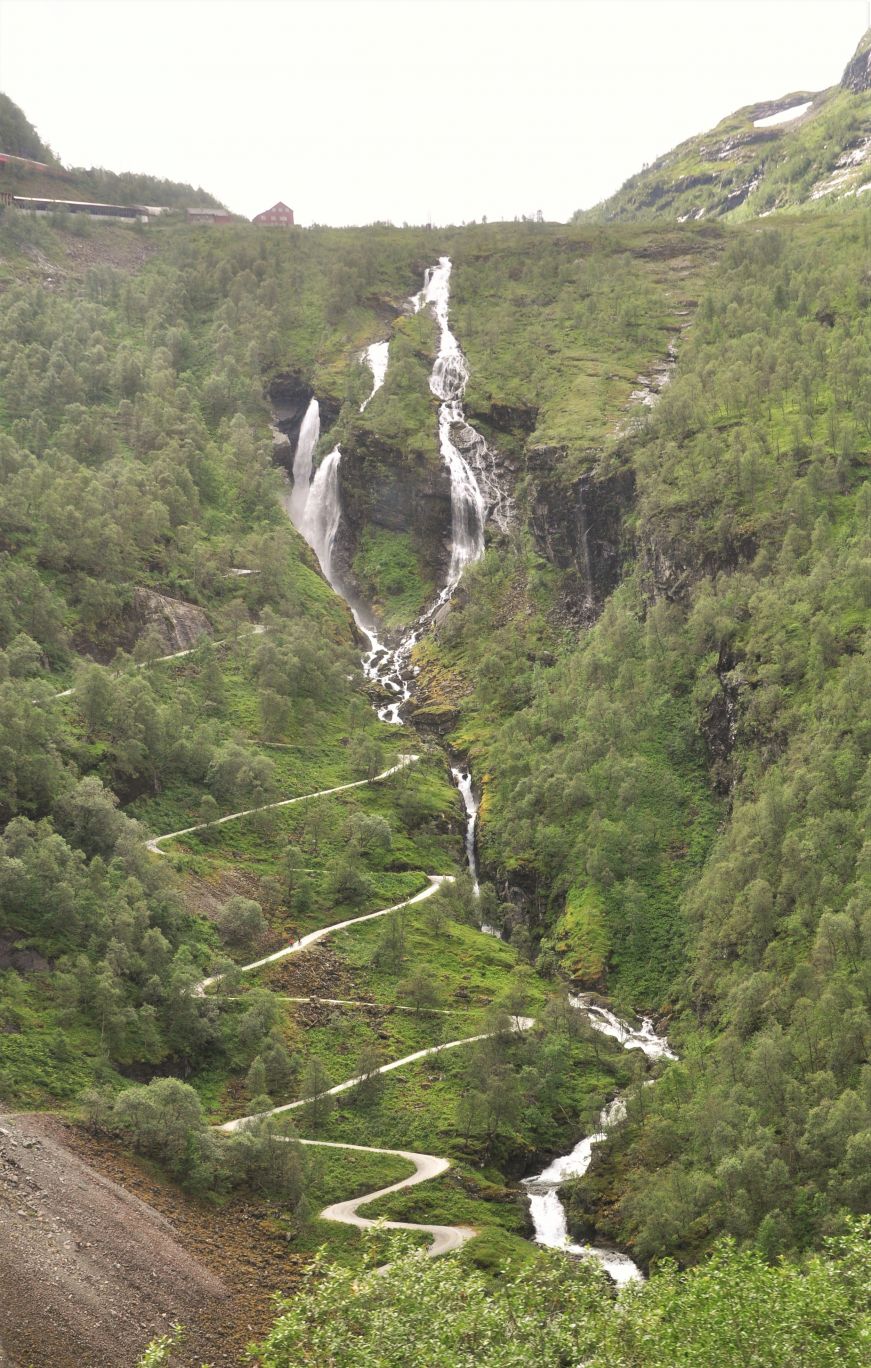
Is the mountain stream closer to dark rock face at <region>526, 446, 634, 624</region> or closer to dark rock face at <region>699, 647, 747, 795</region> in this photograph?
dark rock face at <region>526, 446, 634, 624</region>

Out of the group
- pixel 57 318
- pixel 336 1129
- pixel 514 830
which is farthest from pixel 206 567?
pixel 336 1129

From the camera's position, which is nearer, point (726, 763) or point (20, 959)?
point (20, 959)

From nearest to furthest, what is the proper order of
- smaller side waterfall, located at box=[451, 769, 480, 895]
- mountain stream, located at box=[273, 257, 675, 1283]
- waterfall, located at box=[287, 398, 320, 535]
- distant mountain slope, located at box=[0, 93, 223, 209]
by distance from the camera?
1. smaller side waterfall, located at box=[451, 769, 480, 895]
2. mountain stream, located at box=[273, 257, 675, 1283]
3. waterfall, located at box=[287, 398, 320, 535]
4. distant mountain slope, located at box=[0, 93, 223, 209]

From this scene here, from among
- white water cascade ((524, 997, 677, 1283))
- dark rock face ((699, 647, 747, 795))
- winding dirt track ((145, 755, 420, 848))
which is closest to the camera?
white water cascade ((524, 997, 677, 1283))

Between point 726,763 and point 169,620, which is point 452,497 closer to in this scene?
point 169,620

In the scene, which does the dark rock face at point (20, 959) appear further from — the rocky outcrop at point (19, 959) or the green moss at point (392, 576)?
the green moss at point (392, 576)

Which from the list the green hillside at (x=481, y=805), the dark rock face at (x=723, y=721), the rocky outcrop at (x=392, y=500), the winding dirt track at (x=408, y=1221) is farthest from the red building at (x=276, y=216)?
the winding dirt track at (x=408, y=1221)

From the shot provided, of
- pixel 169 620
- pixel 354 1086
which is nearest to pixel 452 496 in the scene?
pixel 169 620

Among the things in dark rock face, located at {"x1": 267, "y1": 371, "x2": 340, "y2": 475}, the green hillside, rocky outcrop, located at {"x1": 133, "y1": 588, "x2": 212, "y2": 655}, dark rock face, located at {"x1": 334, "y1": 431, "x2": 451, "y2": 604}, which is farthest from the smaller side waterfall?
dark rock face, located at {"x1": 267, "y1": 371, "x2": 340, "y2": 475}
